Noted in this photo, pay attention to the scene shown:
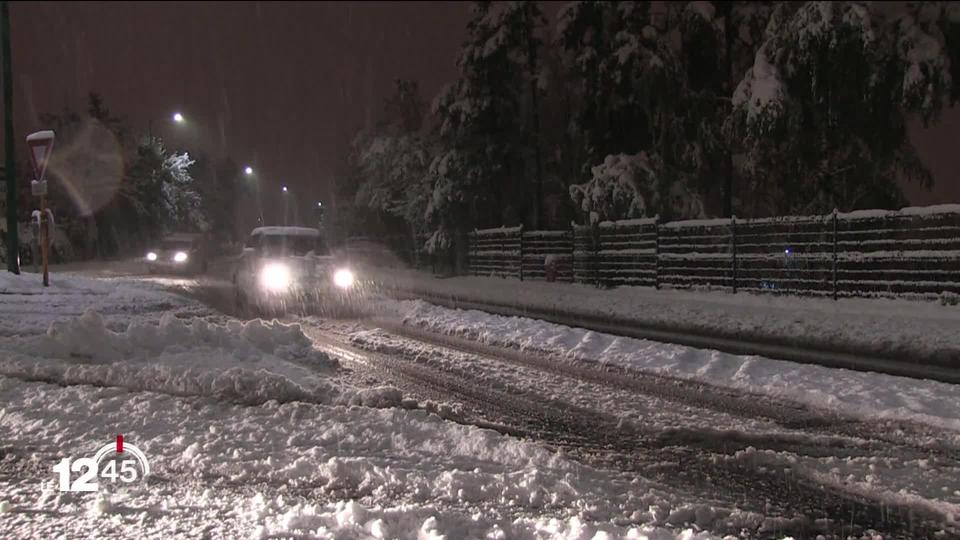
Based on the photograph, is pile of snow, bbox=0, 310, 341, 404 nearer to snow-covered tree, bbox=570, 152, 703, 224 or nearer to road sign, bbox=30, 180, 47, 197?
road sign, bbox=30, 180, 47, 197

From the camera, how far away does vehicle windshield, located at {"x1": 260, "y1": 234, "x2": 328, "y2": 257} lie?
18734 mm

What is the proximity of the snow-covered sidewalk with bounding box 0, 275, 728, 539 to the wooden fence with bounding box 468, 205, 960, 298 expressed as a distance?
12721 millimetres

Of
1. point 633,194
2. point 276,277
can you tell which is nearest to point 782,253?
point 633,194

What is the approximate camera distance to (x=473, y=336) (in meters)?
13.0

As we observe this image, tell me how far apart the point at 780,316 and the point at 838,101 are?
273 inches

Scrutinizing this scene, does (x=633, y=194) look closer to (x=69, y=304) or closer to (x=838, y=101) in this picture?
(x=838, y=101)

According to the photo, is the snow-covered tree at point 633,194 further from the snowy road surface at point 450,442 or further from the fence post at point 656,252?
the snowy road surface at point 450,442

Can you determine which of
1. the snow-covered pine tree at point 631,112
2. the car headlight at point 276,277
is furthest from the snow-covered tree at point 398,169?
the car headlight at point 276,277

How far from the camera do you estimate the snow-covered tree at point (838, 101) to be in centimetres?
1869

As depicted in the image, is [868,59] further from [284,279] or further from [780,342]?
[284,279]

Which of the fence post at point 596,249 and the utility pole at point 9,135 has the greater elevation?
the utility pole at point 9,135

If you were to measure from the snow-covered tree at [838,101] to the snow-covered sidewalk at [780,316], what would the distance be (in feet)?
13.9

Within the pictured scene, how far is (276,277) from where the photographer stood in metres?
18.2

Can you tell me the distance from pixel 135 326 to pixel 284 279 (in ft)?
28.4
